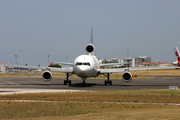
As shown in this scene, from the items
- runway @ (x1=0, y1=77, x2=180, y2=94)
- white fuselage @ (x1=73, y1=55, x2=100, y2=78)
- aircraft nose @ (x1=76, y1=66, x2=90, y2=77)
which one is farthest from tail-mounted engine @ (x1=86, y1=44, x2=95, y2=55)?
aircraft nose @ (x1=76, y1=66, x2=90, y2=77)

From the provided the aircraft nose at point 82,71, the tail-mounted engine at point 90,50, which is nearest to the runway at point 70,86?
the aircraft nose at point 82,71

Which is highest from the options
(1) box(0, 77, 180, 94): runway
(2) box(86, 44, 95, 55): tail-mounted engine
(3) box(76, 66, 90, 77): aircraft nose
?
(2) box(86, 44, 95, 55): tail-mounted engine

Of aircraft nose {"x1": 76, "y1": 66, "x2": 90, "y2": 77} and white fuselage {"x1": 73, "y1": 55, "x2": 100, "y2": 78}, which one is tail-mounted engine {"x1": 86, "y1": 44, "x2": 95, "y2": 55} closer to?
white fuselage {"x1": 73, "y1": 55, "x2": 100, "y2": 78}

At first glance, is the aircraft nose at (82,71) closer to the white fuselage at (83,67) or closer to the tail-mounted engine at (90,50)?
the white fuselage at (83,67)

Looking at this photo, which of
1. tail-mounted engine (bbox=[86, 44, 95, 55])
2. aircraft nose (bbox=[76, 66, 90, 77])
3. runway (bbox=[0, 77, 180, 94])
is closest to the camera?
runway (bbox=[0, 77, 180, 94])

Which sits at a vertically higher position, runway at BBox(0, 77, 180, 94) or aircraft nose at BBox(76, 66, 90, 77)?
aircraft nose at BBox(76, 66, 90, 77)

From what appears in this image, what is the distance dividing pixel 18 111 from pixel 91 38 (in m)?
45.1

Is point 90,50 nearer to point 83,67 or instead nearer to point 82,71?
point 83,67

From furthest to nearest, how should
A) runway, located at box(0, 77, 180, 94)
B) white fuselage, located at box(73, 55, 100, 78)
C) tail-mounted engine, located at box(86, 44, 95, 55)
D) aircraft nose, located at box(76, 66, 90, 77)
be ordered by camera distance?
tail-mounted engine, located at box(86, 44, 95, 55) < white fuselage, located at box(73, 55, 100, 78) < aircraft nose, located at box(76, 66, 90, 77) < runway, located at box(0, 77, 180, 94)

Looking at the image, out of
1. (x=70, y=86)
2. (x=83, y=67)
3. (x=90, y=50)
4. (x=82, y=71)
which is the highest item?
(x=90, y=50)

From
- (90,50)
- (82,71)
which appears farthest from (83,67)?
(90,50)

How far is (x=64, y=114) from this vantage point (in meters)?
17.0

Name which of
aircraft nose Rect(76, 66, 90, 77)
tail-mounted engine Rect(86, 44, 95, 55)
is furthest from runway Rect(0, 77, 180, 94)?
tail-mounted engine Rect(86, 44, 95, 55)

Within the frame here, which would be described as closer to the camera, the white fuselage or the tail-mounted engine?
the white fuselage
